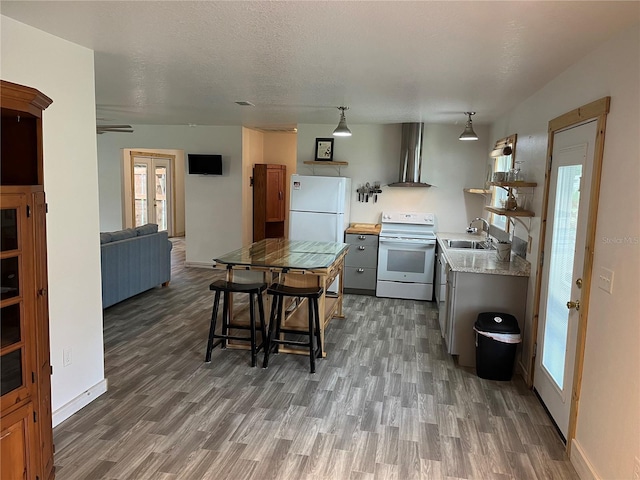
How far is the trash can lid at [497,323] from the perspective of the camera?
3590mm

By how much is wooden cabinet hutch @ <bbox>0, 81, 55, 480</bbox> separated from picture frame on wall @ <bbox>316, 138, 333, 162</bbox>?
192 inches

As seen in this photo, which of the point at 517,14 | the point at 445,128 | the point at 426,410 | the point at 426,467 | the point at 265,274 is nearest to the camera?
the point at 517,14

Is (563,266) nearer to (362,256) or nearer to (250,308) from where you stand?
(250,308)

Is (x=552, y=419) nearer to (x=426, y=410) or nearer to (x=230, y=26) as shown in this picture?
(x=426, y=410)

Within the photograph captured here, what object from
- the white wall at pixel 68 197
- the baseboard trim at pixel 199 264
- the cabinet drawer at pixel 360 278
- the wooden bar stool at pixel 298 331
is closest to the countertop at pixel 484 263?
the wooden bar stool at pixel 298 331

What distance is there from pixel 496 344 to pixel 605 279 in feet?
4.58

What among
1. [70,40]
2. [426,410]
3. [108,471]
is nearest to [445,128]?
[426,410]

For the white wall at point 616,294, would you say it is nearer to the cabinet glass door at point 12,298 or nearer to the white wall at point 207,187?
the cabinet glass door at point 12,298

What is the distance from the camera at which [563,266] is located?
3.00 meters

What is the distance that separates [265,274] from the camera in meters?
4.47

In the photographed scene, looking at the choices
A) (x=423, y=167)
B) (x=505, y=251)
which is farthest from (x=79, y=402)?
(x=423, y=167)

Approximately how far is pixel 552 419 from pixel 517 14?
249 centimetres

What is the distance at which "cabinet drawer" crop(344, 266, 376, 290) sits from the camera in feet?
20.5

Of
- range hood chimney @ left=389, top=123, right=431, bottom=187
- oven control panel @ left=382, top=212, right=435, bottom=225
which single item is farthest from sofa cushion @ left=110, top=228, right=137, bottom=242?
range hood chimney @ left=389, top=123, right=431, bottom=187
